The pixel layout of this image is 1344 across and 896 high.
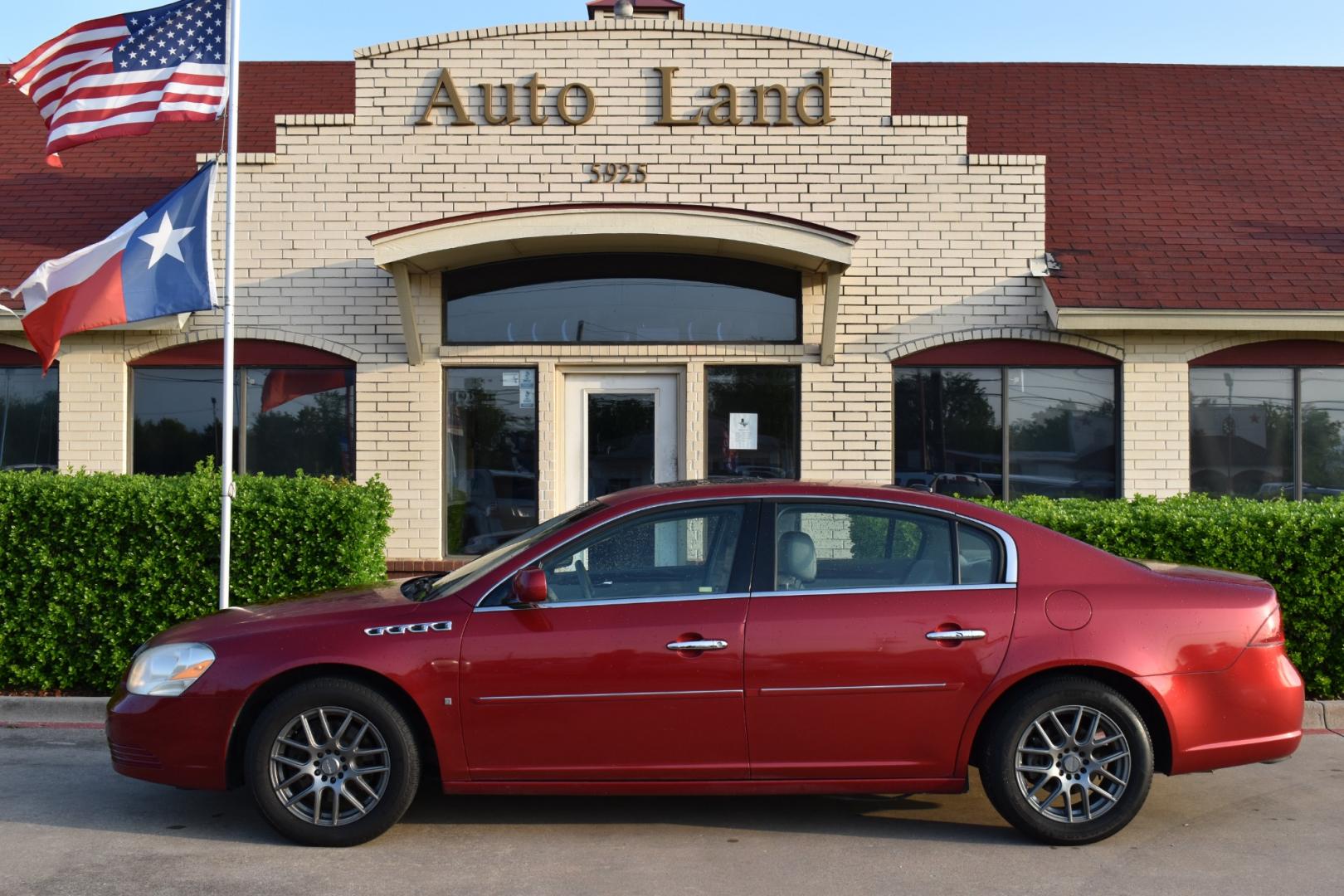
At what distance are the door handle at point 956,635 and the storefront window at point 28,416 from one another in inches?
334

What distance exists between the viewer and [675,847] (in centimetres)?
561

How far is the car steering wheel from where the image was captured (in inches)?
225

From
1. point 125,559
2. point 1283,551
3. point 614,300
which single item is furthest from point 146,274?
point 1283,551

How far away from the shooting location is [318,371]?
11.1 m

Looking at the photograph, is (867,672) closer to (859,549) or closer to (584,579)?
(859,549)

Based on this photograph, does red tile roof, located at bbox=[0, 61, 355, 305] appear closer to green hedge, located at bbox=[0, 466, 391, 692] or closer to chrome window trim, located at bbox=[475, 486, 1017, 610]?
green hedge, located at bbox=[0, 466, 391, 692]

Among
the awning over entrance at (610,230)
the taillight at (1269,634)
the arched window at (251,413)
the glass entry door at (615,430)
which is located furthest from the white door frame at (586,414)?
the taillight at (1269,634)

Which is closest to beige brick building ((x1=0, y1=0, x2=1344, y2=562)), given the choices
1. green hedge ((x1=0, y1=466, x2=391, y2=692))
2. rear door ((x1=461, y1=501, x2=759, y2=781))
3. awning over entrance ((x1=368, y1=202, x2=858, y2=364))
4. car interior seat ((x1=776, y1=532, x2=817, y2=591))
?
awning over entrance ((x1=368, y1=202, x2=858, y2=364))

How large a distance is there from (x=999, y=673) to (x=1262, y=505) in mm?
3843

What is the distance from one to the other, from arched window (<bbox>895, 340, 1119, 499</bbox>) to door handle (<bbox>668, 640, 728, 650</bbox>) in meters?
5.75

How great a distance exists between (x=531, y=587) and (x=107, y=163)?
9.22 m

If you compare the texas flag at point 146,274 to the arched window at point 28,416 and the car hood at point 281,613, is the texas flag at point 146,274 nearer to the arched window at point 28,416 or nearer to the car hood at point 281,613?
the arched window at point 28,416

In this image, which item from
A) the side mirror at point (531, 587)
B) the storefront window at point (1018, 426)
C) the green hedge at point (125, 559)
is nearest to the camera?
the side mirror at point (531, 587)

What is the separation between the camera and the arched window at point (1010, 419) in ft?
35.9
